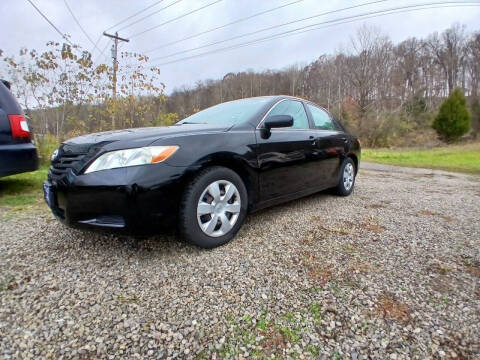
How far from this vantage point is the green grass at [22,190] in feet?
11.0

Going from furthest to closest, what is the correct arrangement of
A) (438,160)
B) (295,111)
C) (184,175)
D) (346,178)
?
(438,160), (346,178), (295,111), (184,175)

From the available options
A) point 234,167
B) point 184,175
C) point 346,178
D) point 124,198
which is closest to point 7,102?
point 124,198

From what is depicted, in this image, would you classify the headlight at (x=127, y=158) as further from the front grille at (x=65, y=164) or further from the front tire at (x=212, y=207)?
the front tire at (x=212, y=207)

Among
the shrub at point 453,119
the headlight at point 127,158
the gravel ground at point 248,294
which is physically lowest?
the gravel ground at point 248,294

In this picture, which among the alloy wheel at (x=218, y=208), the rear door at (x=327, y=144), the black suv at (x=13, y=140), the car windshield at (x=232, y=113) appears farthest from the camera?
the rear door at (x=327, y=144)

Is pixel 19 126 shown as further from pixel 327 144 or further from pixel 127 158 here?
pixel 327 144

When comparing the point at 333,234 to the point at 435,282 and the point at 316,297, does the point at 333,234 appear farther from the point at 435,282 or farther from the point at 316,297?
the point at 316,297

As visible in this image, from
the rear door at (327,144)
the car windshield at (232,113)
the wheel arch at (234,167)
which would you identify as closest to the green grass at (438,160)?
the rear door at (327,144)

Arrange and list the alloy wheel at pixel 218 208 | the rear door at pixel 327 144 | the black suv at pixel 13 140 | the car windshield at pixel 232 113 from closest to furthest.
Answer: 1. the alloy wheel at pixel 218 208
2. the car windshield at pixel 232 113
3. the black suv at pixel 13 140
4. the rear door at pixel 327 144

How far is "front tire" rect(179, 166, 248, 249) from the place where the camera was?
1.88 m

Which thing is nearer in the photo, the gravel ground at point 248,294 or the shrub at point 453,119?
the gravel ground at point 248,294

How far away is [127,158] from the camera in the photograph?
1.75m

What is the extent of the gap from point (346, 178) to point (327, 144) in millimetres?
826

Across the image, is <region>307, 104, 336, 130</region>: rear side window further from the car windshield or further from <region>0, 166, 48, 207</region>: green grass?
<region>0, 166, 48, 207</region>: green grass
